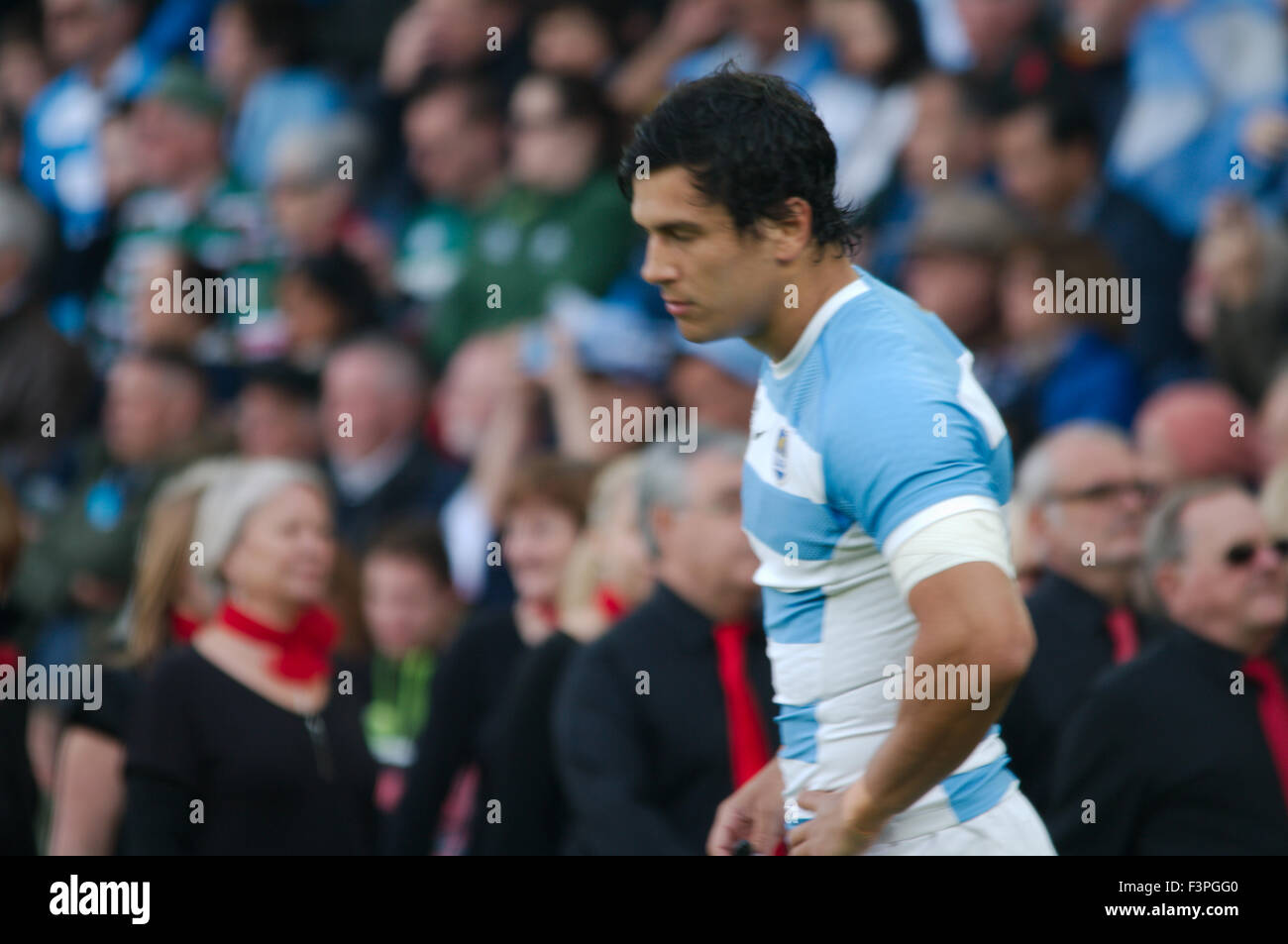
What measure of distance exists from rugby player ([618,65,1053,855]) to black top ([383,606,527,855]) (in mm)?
2360

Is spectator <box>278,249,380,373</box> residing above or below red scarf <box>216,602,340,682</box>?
above

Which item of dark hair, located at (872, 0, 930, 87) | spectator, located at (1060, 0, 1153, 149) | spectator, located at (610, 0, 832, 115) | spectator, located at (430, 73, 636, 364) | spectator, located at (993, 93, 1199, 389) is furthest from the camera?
spectator, located at (610, 0, 832, 115)

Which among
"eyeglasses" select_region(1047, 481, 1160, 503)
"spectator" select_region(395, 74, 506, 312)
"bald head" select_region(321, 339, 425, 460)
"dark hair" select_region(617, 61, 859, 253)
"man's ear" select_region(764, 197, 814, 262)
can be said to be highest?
"spectator" select_region(395, 74, 506, 312)

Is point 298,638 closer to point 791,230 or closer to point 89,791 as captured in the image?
point 89,791

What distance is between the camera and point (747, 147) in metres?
3.00

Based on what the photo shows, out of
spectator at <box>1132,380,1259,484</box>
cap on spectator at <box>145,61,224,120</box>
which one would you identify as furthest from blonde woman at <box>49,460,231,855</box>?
cap on spectator at <box>145,61,224,120</box>

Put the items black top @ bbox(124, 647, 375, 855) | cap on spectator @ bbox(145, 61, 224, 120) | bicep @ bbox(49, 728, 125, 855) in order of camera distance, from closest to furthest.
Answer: black top @ bbox(124, 647, 375, 855) < bicep @ bbox(49, 728, 125, 855) < cap on spectator @ bbox(145, 61, 224, 120)

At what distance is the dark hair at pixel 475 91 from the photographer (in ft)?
28.4

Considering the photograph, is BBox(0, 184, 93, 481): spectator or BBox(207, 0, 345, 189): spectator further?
BBox(207, 0, 345, 189): spectator

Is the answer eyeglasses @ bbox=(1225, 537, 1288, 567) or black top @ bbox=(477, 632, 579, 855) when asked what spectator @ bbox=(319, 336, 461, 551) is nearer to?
black top @ bbox=(477, 632, 579, 855)

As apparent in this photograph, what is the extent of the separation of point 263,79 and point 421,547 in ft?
13.9

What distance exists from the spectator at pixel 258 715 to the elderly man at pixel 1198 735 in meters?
1.86

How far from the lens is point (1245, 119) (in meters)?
6.42

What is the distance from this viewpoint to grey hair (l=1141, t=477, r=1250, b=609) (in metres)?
4.62
